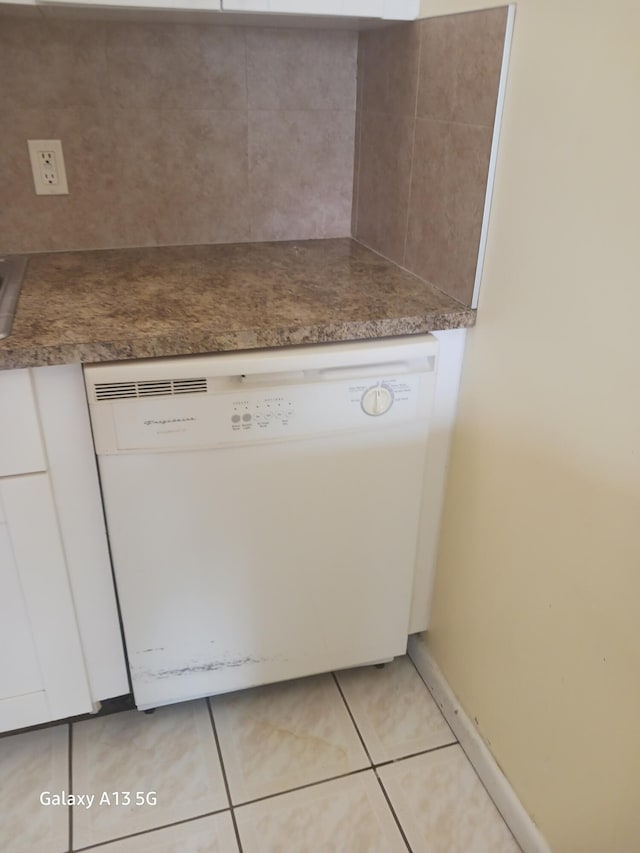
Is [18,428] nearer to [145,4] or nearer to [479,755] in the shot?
[145,4]

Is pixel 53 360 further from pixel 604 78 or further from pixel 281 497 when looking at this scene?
pixel 604 78

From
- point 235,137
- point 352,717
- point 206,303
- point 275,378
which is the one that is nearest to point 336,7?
point 235,137

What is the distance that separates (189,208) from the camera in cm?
166

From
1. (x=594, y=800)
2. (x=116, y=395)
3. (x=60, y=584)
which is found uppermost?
(x=116, y=395)

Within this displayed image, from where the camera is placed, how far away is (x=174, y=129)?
1570mm

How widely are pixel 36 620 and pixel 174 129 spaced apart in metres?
1.10

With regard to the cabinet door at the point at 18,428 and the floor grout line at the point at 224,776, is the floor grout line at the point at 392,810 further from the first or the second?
the cabinet door at the point at 18,428

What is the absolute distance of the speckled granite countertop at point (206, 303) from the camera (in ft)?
3.64

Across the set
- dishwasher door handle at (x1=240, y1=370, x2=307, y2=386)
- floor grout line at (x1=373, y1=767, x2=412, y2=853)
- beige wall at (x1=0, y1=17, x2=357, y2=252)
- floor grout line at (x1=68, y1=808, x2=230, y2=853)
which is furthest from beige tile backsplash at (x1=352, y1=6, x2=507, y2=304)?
floor grout line at (x1=68, y1=808, x2=230, y2=853)

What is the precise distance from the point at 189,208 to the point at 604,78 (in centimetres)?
105

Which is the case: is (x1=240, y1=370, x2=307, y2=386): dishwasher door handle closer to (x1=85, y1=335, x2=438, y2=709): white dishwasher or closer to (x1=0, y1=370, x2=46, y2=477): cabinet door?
(x1=85, y1=335, x2=438, y2=709): white dishwasher

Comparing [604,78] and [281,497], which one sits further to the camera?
[281,497]

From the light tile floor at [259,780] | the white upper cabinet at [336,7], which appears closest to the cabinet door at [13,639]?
the light tile floor at [259,780]

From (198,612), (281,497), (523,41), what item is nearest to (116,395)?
(281,497)
